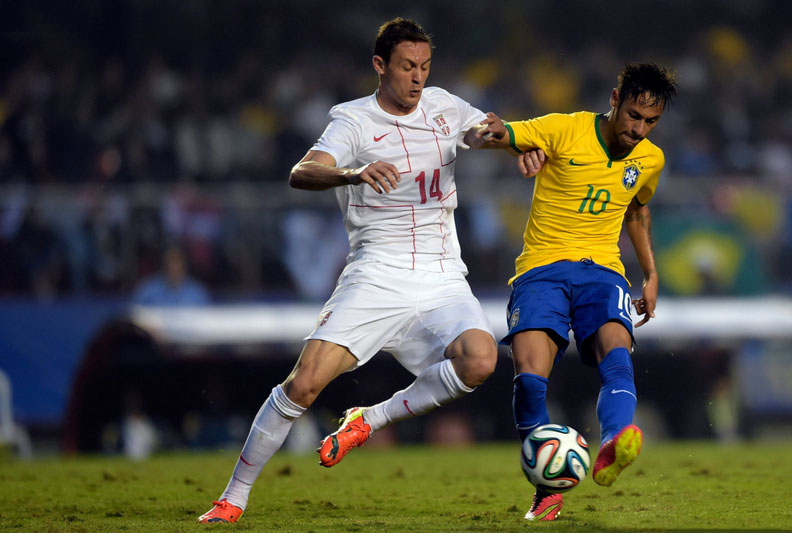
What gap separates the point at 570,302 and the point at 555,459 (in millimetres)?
923

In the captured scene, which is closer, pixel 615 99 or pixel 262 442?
pixel 262 442

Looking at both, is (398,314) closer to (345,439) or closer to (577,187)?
(345,439)

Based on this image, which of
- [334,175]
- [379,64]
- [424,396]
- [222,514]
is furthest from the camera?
[379,64]

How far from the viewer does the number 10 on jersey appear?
5648mm

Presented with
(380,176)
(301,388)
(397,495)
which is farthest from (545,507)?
(380,176)

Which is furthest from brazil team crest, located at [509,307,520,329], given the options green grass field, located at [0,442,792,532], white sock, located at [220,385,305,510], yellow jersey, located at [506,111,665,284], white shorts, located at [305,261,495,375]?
white sock, located at [220,385,305,510]

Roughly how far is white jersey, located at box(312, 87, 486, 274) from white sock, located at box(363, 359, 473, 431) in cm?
58

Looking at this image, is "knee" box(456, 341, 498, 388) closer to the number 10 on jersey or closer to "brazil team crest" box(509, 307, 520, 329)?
"brazil team crest" box(509, 307, 520, 329)

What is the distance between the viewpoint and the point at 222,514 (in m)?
5.18

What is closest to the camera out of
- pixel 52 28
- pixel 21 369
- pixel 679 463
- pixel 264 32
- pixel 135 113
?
pixel 679 463

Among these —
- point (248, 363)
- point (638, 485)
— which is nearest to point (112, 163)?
point (248, 363)

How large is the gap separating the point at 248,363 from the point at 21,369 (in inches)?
90.8

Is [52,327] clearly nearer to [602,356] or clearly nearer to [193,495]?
[193,495]

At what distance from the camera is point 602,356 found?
207 inches
